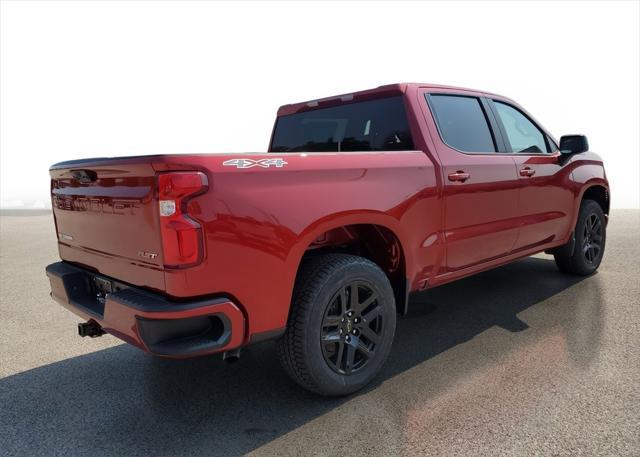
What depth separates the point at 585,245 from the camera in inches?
213

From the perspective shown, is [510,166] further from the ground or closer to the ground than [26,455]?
further from the ground

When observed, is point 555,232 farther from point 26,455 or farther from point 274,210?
point 26,455

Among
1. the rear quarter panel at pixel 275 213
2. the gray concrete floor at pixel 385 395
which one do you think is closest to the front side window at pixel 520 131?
the gray concrete floor at pixel 385 395

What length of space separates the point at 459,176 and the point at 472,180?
0.19 meters

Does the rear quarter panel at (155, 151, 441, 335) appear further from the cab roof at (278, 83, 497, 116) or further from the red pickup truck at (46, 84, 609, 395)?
the cab roof at (278, 83, 497, 116)

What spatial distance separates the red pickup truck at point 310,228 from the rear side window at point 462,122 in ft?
0.05

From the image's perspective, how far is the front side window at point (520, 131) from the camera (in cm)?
433

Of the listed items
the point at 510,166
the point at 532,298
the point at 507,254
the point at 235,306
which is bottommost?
the point at 532,298

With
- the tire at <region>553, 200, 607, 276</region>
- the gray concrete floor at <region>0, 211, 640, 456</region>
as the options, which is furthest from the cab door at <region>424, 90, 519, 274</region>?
the tire at <region>553, 200, 607, 276</region>

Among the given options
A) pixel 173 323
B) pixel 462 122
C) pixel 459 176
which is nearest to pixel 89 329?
pixel 173 323

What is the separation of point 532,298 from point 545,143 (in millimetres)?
1549

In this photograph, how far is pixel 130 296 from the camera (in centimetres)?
246

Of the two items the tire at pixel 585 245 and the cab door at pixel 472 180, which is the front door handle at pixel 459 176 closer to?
the cab door at pixel 472 180

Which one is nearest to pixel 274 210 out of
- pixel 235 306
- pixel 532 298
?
pixel 235 306
